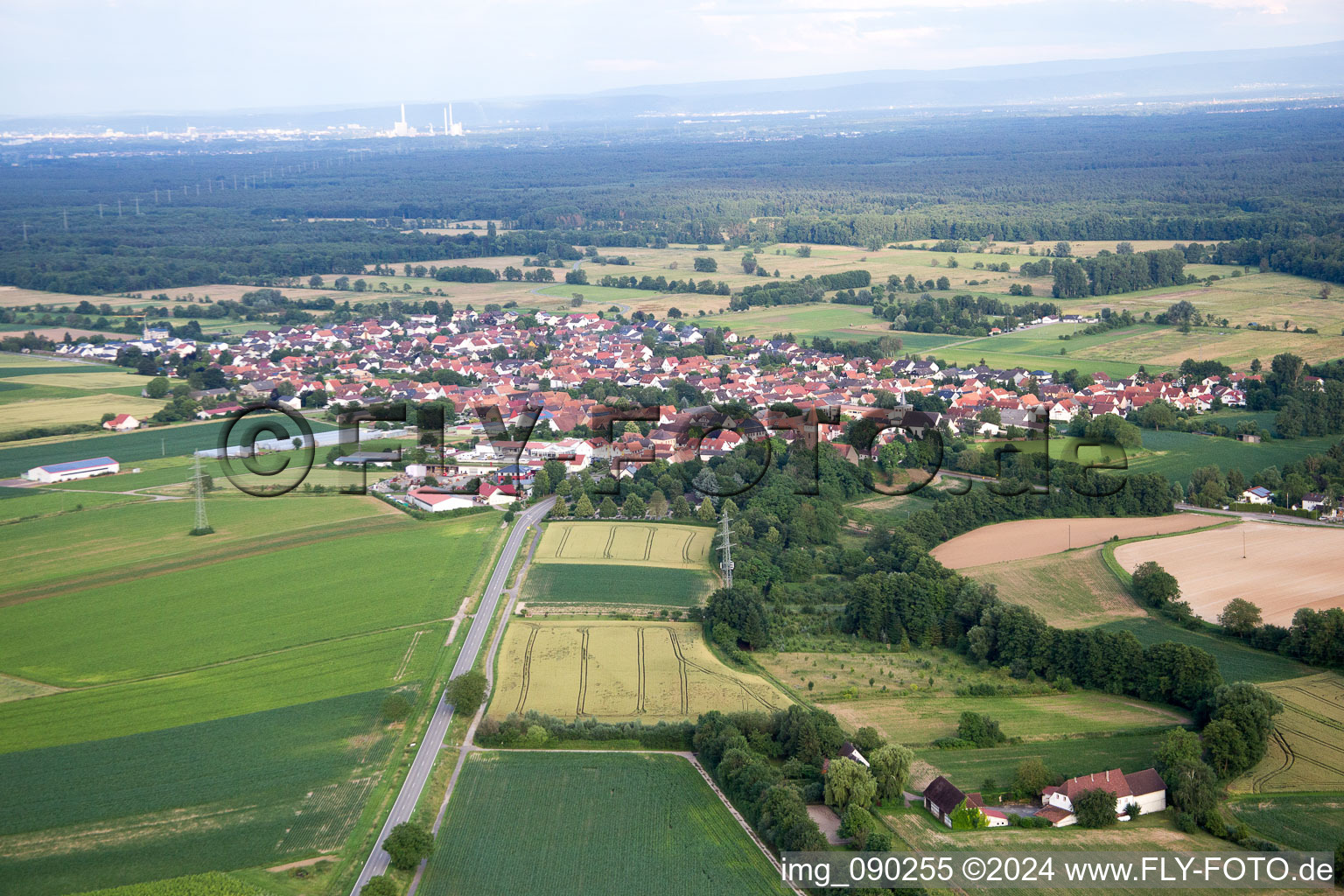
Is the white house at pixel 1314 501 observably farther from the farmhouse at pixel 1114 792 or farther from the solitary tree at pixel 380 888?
the solitary tree at pixel 380 888

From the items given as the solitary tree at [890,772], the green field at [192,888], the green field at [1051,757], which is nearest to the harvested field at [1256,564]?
the green field at [1051,757]

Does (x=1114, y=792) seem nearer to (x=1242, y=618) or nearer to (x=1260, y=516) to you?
(x=1242, y=618)

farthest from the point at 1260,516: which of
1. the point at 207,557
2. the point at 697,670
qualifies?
the point at 207,557

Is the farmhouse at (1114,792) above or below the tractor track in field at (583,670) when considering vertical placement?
above

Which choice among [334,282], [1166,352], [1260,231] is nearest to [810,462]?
[1166,352]

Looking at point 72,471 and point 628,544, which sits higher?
point 72,471

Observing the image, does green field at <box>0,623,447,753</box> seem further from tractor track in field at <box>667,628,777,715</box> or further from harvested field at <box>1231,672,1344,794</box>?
harvested field at <box>1231,672,1344,794</box>
